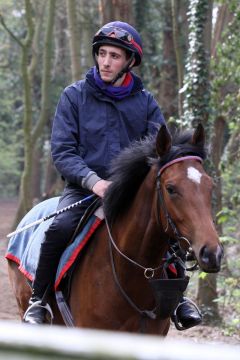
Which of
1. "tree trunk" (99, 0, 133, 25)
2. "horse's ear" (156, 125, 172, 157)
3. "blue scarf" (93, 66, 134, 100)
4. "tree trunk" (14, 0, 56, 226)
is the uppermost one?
"tree trunk" (99, 0, 133, 25)

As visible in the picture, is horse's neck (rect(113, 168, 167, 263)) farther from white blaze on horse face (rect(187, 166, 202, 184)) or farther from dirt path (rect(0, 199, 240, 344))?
dirt path (rect(0, 199, 240, 344))

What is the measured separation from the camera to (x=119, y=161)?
13.7 ft

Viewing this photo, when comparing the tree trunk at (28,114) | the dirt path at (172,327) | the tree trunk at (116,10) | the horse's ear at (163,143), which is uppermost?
the tree trunk at (116,10)

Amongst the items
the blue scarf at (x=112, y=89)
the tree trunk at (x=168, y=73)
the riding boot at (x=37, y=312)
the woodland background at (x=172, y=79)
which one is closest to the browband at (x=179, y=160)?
the woodland background at (x=172, y=79)

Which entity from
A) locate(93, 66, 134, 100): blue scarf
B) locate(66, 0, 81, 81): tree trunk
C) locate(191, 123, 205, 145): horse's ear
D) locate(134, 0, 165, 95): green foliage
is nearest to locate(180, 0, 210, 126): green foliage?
locate(66, 0, 81, 81): tree trunk

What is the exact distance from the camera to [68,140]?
4.62 metres

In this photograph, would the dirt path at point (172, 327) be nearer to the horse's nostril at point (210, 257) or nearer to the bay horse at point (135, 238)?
the bay horse at point (135, 238)

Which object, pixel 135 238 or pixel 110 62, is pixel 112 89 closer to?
pixel 110 62

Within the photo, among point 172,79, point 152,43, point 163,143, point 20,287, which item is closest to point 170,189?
point 163,143

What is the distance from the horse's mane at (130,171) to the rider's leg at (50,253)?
1.18 feet

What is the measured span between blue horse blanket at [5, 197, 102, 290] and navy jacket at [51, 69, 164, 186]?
46cm

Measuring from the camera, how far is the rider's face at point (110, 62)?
4750mm

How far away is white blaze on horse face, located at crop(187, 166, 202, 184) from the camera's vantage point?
12.1ft

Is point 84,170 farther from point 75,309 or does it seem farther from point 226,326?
point 226,326
